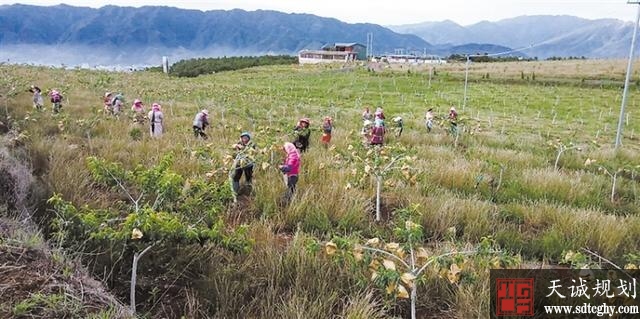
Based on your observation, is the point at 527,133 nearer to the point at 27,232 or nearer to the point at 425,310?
the point at 425,310

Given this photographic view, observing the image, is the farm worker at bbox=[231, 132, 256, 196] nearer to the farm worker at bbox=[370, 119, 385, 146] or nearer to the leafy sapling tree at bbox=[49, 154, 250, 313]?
the leafy sapling tree at bbox=[49, 154, 250, 313]

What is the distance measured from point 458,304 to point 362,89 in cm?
3622

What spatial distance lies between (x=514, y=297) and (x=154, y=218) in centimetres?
309

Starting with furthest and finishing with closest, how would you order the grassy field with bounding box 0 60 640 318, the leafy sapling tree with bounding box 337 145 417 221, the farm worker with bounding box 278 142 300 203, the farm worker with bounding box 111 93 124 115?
the farm worker with bounding box 111 93 124 115
the farm worker with bounding box 278 142 300 203
the leafy sapling tree with bounding box 337 145 417 221
the grassy field with bounding box 0 60 640 318

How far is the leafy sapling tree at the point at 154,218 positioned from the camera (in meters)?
3.57

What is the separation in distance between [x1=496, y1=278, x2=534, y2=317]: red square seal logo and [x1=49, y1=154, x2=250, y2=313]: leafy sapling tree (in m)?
2.23

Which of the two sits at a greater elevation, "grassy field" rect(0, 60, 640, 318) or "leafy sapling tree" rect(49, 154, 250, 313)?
"leafy sapling tree" rect(49, 154, 250, 313)

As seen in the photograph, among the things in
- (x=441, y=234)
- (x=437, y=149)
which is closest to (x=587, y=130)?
(x=437, y=149)

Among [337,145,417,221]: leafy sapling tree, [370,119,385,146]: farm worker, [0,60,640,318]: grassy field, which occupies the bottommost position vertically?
[0,60,640,318]: grassy field

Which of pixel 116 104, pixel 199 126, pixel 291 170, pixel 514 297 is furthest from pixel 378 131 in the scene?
pixel 514 297

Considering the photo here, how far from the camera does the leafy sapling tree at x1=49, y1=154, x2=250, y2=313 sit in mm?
3570

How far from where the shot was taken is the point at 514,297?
4172 mm

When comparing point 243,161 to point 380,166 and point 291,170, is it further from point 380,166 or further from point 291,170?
point 380,166

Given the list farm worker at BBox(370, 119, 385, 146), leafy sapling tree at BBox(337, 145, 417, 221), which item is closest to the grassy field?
leafy sapling tree at BBox(337, 145, 417, 221)
